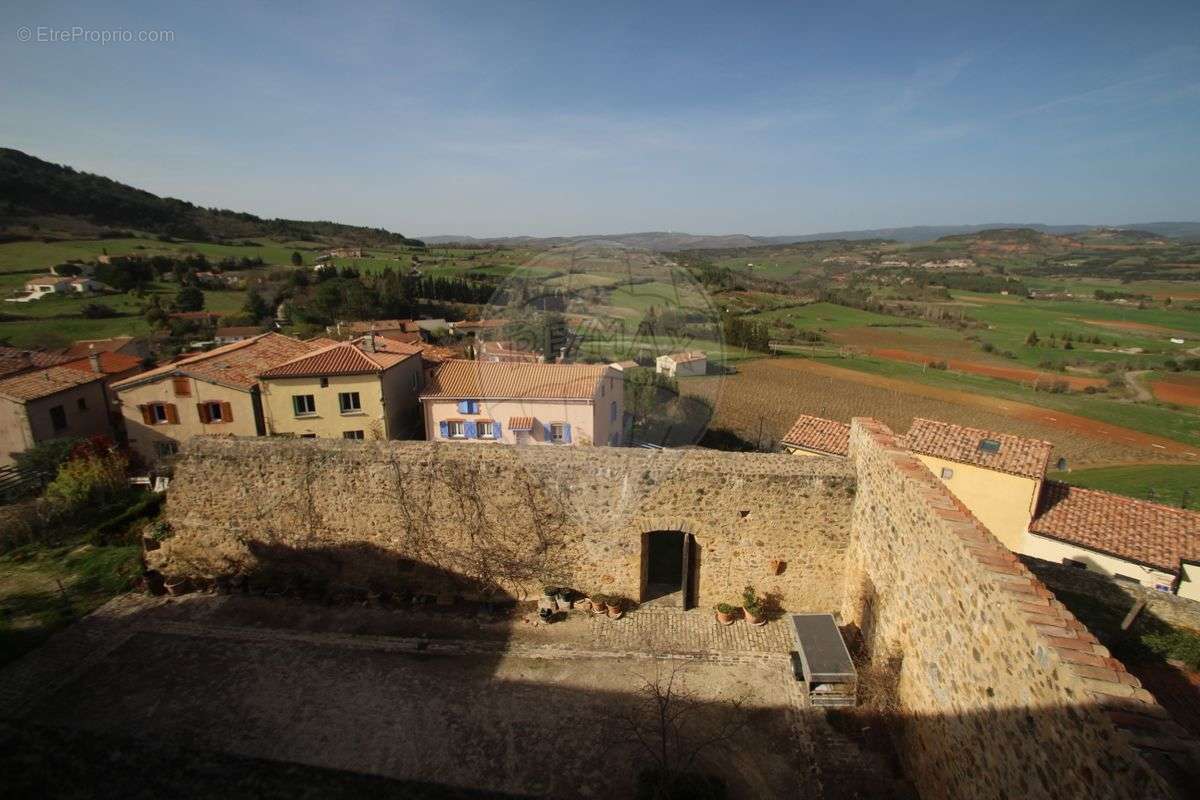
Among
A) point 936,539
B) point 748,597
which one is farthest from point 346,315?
point 936,539

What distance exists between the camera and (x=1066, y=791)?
3.87 meters

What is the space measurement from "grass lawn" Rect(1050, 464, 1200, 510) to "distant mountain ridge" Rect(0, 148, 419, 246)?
9185 centimetres

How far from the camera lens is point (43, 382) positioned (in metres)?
19.2

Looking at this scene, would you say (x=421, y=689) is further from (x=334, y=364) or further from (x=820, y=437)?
(x=334, y=364)

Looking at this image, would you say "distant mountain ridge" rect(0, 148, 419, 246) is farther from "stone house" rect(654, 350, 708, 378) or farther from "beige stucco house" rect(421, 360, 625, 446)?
"stone house" rect(654, 350, 708, 378)

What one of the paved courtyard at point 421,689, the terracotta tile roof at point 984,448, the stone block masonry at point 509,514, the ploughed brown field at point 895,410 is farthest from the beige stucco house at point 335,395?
the terracotta tile roof at point 984,448

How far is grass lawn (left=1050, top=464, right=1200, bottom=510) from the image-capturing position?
2061cm

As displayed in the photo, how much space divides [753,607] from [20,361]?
31.1 meters

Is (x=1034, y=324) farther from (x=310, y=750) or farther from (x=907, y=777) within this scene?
(x=310, y=750)

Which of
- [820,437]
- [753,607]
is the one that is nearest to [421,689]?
[753,607]

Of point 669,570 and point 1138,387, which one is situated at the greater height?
point 669,570

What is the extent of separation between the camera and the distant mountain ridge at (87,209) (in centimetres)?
6266

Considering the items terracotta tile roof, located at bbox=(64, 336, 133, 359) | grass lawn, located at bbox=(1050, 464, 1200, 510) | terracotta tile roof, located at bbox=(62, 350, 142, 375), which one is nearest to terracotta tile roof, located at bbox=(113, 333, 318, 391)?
terracotta tile roof, located at bbox=(62, 350, 142, 375)

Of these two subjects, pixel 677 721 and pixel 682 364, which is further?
pixel 682 364
